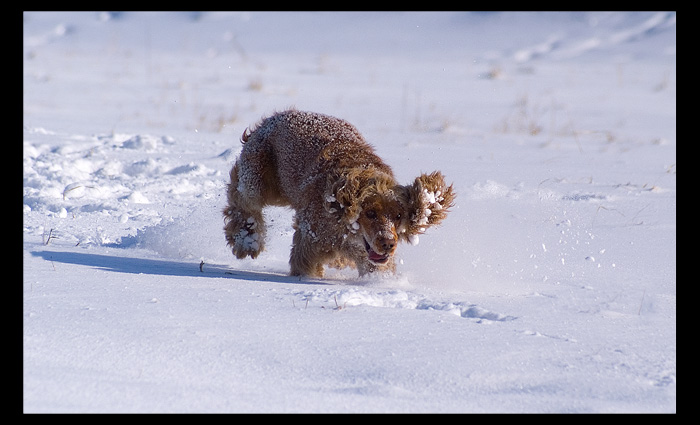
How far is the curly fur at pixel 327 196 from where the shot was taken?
494 cm

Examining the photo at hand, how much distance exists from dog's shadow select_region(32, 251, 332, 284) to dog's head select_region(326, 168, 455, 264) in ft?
1.34

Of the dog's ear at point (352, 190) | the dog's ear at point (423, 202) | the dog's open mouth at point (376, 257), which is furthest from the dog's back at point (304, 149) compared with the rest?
the dog's open mouth at point (376, 257)

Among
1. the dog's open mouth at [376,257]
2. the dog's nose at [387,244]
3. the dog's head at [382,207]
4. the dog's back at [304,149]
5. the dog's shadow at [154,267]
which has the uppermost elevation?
the dog's back at [304,149]

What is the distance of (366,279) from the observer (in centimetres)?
505

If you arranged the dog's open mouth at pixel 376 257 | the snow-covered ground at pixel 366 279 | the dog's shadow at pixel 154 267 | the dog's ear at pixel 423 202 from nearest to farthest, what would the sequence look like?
the snow-covered ground at pixel 366 279, the dog's shadow at pixel 154 267, the dog's open mouth at pixel 376 257, the dog's ear at pixel 423 202

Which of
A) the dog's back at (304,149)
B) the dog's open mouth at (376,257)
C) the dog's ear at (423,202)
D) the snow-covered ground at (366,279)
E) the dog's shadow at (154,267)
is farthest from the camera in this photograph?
the dog's back at (304,149)

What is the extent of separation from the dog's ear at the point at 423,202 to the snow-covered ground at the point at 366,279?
309 millimetres

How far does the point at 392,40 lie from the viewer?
3256cm

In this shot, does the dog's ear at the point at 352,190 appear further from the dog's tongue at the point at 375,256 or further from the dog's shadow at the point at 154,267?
the dog's shadow at the point at 154,267

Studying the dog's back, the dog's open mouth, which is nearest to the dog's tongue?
the dog's open mouth
